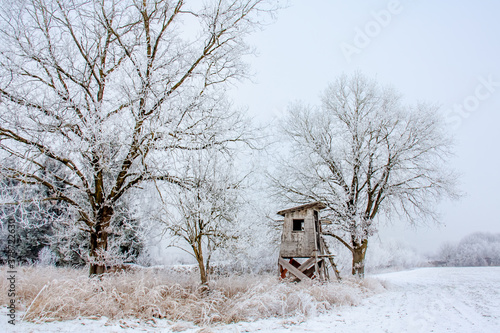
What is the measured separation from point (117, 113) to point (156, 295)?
12.8ft

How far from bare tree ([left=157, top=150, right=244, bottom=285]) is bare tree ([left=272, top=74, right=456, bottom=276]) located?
6.32m

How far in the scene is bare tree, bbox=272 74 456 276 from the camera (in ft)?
36.9

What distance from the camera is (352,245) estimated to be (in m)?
11.8

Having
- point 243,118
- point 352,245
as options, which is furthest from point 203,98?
point 352,245

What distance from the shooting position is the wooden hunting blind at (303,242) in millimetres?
9273

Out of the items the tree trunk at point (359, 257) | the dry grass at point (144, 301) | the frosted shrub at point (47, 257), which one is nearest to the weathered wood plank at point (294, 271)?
the dry grass at point (144, 301)

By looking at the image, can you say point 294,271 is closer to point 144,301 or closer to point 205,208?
point 205,208

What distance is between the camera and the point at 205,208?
5.59m

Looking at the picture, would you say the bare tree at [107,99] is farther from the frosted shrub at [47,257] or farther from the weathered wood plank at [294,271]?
the frosted shrub at [47,257]

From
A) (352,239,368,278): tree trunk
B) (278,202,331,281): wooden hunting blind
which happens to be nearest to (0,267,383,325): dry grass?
(278,202,331,281): wooden hunting blind

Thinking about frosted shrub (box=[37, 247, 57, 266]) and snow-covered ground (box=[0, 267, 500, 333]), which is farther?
frosted shrub (box=[37, 247, 57, 266])

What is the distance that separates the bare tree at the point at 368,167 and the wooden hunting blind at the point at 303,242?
1942mm

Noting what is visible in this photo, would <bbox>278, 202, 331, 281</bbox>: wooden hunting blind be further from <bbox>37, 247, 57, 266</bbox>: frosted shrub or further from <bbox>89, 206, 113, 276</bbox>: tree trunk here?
<bbox>37, 247, 57, 266</bbox>: frosted shrub

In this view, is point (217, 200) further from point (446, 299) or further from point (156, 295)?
point (446, 299)
